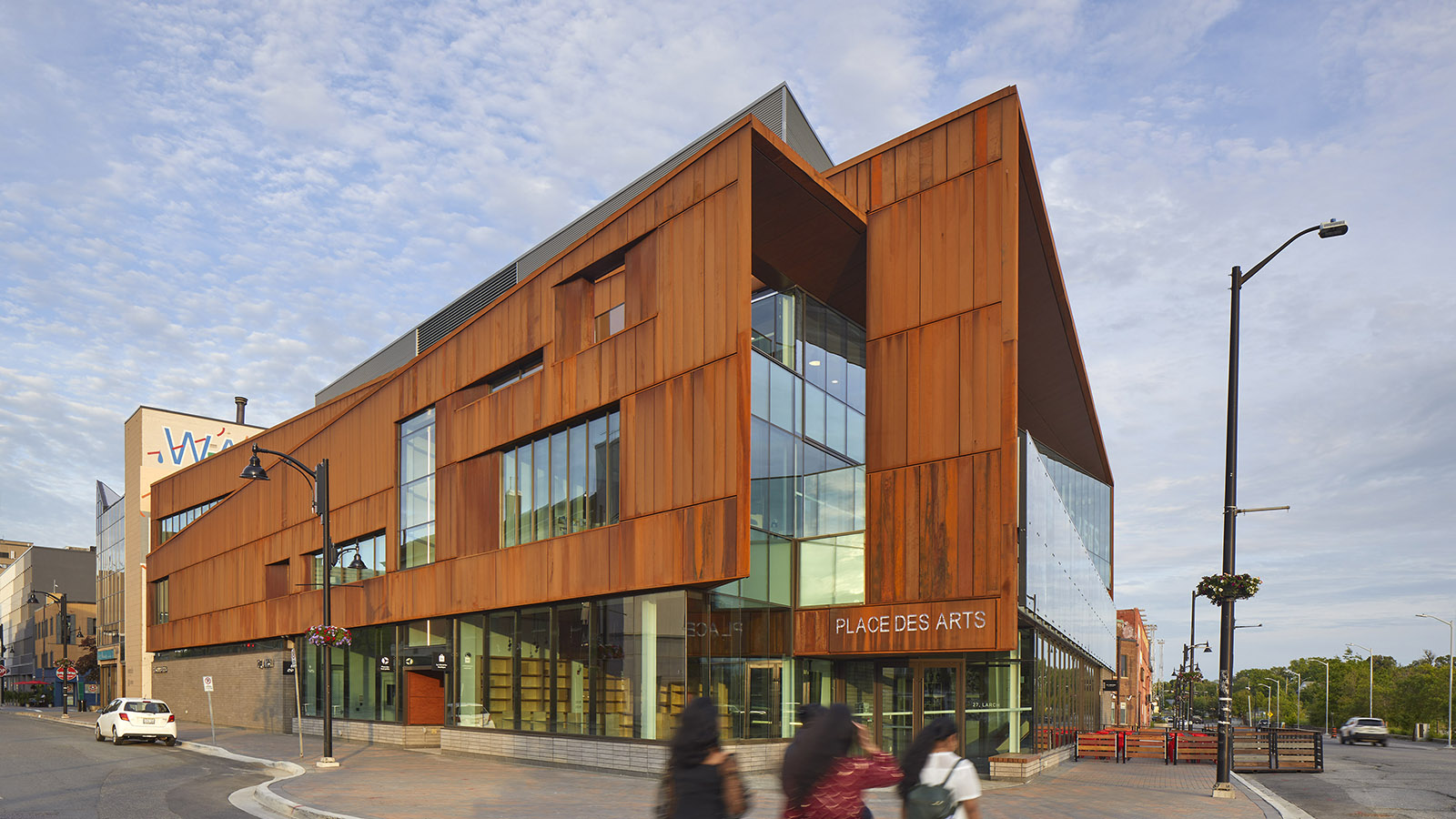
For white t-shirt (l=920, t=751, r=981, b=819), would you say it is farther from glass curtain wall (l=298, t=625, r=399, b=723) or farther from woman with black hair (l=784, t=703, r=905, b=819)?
glass curtain wall (l=298, t=625, r=399, b=723)

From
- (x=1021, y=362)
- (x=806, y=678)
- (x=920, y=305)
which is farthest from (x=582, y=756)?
(x=1021, y=362)

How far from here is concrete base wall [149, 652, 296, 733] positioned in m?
40.2

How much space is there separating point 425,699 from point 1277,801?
22.6m

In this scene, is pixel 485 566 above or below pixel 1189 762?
above

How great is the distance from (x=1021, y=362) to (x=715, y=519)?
578 inches

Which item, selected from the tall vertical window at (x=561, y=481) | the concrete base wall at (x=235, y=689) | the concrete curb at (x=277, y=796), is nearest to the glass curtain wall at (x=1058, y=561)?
the tall vertical window at (x=561, y=481)

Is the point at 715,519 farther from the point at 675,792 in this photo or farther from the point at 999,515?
the point at 675,792

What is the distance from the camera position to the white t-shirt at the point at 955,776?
7.48m

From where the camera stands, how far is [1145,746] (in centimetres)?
3038

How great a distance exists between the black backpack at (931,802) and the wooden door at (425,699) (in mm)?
25973

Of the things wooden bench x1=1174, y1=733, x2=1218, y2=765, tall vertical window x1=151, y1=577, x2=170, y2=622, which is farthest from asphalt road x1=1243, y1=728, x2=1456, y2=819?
tall vertical window x1=151, y1=577, x2=170, y2=622

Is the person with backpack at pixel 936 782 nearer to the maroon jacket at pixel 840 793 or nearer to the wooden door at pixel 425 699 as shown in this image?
the maroon jacket at pixel 840 793

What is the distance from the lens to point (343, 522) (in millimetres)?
34781

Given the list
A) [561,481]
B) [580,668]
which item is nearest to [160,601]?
[561,481]
